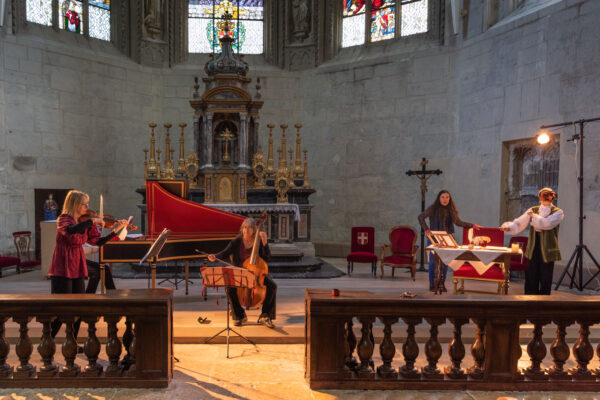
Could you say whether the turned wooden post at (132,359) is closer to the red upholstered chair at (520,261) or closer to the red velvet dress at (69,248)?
the red velvet dress at (69,248)

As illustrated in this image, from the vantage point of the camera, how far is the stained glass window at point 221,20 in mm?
12219

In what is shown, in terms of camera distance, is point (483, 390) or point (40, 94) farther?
point (40, 94)

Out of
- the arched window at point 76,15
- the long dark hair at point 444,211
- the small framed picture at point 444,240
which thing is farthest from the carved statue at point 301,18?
the small framed picture at point 444,240

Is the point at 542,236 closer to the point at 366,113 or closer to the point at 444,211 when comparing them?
the point at 444,211

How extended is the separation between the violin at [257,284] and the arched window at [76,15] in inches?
341

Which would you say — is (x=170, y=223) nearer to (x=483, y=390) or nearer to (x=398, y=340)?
(x=398, y=340)

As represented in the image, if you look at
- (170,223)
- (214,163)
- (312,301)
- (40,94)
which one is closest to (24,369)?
(312,301)

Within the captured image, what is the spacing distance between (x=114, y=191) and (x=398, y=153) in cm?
669

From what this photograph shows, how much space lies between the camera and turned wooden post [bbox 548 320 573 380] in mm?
3295

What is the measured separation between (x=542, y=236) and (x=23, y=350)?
17.7 ft

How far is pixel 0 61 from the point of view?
9344 millimetres

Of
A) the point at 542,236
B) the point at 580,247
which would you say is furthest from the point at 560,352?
the point at 580,247

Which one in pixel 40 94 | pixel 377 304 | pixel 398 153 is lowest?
pixel 377 304

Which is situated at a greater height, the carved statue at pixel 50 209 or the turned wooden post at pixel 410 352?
the carved statue at pixel 50 209
